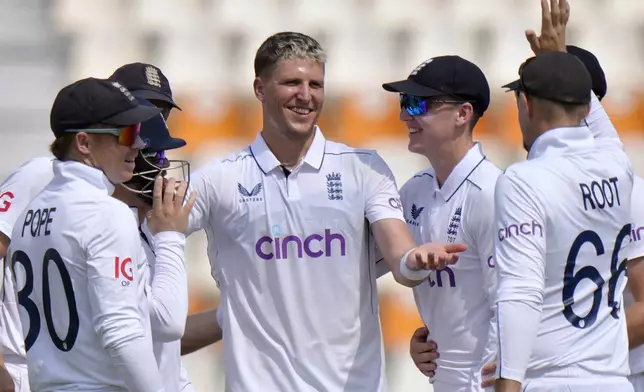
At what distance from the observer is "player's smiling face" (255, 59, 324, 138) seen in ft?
11.8

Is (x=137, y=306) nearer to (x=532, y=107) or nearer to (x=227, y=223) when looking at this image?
(x=227, y=223)

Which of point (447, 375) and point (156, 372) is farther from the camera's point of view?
point (447, 375)

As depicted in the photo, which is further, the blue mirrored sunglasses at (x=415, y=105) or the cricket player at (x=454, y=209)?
the blue mirrored sunglasses at (x=415, y=105)

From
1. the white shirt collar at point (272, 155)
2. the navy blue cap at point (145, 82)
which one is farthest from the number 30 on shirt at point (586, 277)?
the navy blue cap at point (145, 82)

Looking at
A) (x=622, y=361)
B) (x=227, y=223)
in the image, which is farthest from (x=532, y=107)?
(x=227, y=223)

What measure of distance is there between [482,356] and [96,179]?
47.6 inches

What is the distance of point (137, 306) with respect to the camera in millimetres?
2928

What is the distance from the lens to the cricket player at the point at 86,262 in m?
2.87

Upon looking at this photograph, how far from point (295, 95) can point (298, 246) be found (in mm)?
427

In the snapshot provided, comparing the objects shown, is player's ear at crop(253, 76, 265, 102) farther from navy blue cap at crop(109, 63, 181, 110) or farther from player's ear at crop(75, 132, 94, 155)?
player's ear at crop(75, 132, 94, 155)

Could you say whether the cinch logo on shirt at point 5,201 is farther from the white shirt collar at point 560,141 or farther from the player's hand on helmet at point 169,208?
the white shirt collar at point 560,141

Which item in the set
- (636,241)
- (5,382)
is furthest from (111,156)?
(636,241)

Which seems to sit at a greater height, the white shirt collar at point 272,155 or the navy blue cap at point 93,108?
the navy blue cap at point 93,108

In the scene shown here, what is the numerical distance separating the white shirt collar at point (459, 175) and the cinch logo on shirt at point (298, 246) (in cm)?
34
